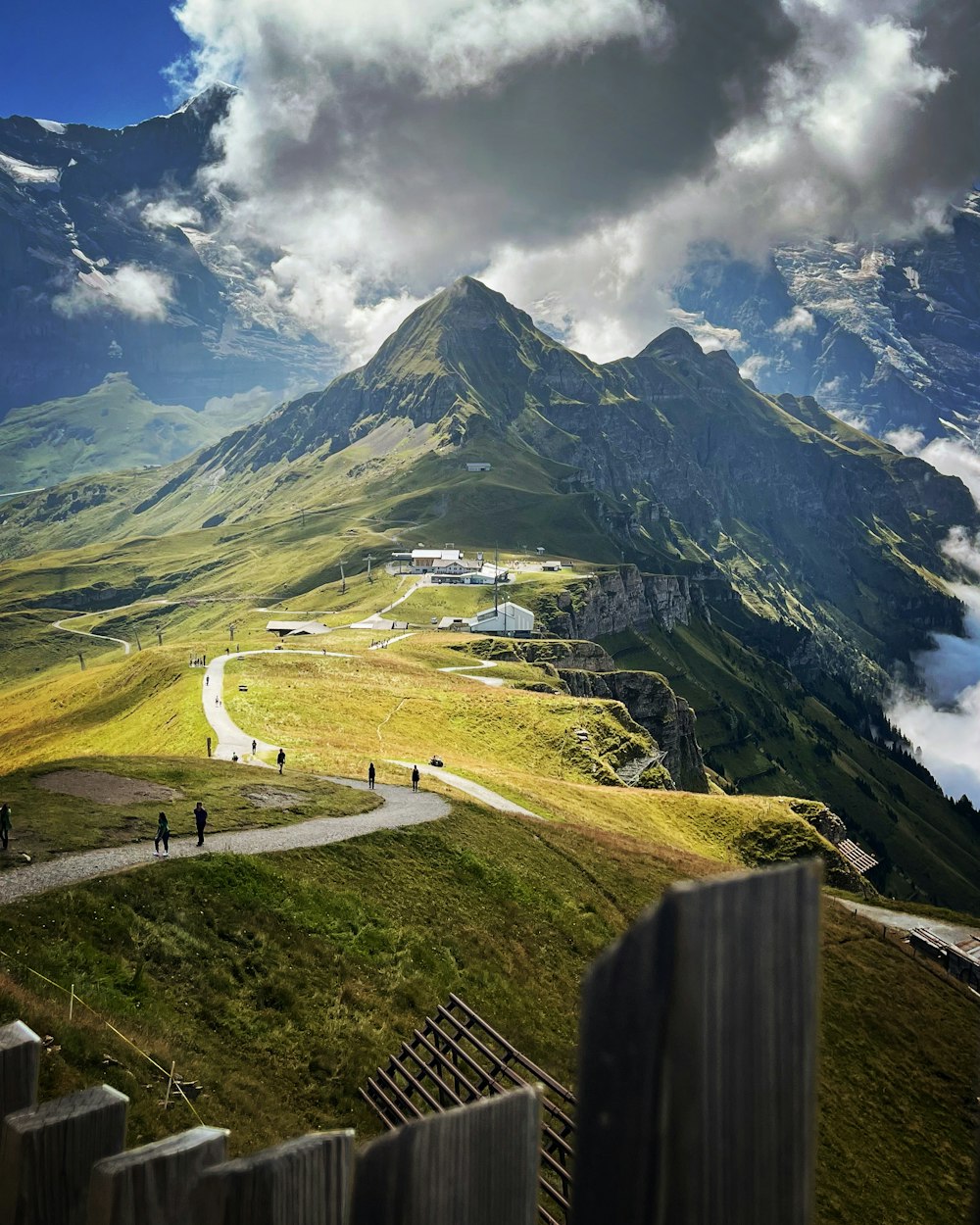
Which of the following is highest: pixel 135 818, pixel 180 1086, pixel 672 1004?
pixel 672 1004

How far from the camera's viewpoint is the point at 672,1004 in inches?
83.5

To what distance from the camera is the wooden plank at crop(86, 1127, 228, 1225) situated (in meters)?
3.10

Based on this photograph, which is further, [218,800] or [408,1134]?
[218,800]

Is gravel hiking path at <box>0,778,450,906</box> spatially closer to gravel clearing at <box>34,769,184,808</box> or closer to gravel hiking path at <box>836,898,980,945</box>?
gravel clearing at <box>34,769,184,808</box>

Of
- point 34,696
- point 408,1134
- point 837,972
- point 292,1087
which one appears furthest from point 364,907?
point 34,696

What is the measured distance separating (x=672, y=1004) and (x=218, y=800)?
3812 cm

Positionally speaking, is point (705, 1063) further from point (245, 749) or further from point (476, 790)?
point (245, 749)

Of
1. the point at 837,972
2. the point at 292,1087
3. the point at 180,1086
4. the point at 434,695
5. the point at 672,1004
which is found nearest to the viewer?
the point at 672,1004

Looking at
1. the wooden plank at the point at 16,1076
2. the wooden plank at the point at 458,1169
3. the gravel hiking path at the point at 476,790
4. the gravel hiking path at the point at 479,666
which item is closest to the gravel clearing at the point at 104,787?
the gravel hiking path at the point at 476,790

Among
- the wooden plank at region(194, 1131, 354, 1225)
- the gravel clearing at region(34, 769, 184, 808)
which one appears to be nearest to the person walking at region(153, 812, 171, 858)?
the gravel clearing at region(34, 769, 184, 808)

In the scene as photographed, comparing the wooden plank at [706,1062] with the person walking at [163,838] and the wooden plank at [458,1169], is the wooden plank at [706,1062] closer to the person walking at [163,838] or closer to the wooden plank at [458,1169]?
the wooden plank at [458,1169]

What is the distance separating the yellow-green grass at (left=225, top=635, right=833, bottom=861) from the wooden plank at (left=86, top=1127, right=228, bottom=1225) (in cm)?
4763

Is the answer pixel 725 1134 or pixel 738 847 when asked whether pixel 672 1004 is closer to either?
pixel 725 1134

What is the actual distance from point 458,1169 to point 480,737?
77613mm
